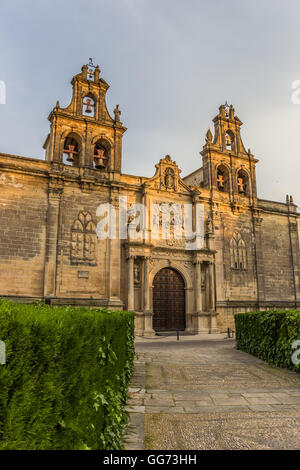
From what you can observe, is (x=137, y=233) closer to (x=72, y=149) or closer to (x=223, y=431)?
(x=72, y=149)

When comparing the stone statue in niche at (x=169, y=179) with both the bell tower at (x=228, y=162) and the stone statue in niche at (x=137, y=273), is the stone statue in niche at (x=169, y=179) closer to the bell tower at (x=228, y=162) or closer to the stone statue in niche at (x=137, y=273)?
the bell tower at (x=228, y=162)

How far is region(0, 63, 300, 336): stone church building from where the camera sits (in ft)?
50.4

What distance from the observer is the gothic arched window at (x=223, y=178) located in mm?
21953

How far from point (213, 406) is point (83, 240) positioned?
1233cm

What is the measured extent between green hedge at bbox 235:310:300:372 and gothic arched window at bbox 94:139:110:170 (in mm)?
11214

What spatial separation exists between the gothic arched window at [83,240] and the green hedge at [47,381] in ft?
44.3

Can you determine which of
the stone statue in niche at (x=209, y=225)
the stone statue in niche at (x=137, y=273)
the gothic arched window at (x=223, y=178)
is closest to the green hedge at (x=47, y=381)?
the stone statue in niche at (x=137, y=273)

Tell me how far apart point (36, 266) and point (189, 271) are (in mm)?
8343

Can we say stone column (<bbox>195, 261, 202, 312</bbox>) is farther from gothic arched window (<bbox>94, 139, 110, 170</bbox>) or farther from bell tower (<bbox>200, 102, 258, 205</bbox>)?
gothic arched window (<bbox>94, 139, 110, 170</bbox>)

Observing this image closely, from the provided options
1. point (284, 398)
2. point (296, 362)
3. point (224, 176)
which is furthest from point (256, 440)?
point (224, 176)

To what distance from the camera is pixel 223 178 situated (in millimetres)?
22344

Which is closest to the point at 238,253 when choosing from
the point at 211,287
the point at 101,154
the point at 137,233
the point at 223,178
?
the point at 211,287

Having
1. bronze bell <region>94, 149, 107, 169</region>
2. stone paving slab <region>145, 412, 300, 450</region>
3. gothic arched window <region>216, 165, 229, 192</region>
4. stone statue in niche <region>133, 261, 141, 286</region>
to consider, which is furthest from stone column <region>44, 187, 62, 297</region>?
stone paving slab <region>145, 412, 300, 450</region>

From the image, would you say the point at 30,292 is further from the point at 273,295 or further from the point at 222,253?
the point at 273,295
